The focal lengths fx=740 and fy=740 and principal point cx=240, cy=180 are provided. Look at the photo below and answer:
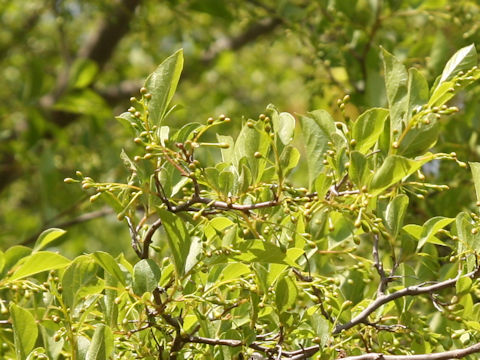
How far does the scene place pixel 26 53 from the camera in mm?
3867

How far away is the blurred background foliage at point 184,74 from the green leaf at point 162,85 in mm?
72

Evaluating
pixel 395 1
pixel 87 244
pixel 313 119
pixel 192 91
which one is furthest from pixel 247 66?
pixel 313 119

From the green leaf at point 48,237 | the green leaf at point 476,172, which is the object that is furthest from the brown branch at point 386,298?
the green leaf at point 48,237

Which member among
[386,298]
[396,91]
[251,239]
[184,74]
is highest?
[396,91]

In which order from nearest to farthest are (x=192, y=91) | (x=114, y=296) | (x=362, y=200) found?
(x=362, y=200)
(x=114, y=296)
(x=192, y=91)

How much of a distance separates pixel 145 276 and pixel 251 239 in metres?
0.15

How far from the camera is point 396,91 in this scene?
1067 mm

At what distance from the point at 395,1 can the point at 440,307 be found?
4.10 feet

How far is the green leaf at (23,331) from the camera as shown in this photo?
1010 millimetres

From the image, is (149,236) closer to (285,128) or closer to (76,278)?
(76,278)

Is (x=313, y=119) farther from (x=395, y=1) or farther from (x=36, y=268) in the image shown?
(x=395, y=1)

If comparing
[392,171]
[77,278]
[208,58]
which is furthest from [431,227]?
[208,58]

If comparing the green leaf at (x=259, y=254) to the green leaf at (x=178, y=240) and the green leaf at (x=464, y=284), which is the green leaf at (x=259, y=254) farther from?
the green leaf at (x=464, y=284)

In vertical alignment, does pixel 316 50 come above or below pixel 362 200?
below
